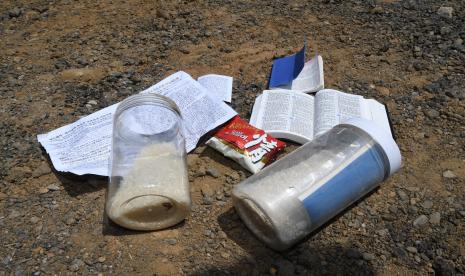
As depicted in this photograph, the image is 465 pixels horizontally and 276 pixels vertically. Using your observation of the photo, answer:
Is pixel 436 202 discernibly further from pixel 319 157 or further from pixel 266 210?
pixel 266 210

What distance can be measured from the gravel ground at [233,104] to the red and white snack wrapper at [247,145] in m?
0.06

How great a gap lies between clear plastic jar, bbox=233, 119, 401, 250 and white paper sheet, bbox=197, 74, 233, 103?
67 cm

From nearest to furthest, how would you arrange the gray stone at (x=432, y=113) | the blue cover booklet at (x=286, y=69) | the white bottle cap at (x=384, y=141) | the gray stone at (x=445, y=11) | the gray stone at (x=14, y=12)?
1. the white bottle cap at (x=384, y=141)
2. the gray stone at (x=432, y=113)
3. the blue cover booklet at (x=286, y=69)
4. the gray stone at (x=445, y=11)
5. the gray stone at (x=14, y=12)

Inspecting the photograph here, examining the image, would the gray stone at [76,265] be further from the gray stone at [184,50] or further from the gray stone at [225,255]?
the gray stone at [184,50]

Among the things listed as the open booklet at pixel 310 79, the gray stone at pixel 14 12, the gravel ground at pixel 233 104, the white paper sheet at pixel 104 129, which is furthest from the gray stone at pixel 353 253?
the gray stone at pixel 14 12

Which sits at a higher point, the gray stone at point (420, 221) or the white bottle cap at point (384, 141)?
the white bottle cap at point (384, 141)

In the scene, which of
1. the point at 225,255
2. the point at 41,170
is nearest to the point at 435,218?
the point at 225,255

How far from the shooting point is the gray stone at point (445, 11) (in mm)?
2807

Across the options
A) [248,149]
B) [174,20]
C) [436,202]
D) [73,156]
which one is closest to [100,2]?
[174,20]

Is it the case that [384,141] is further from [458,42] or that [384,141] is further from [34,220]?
[458,42]

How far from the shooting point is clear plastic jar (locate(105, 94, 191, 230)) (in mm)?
1511

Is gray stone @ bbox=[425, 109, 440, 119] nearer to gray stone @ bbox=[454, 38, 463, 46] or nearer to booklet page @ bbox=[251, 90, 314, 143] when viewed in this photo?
booklet page @ bbox=[251, 90, 314, 143]

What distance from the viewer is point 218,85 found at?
228 cm

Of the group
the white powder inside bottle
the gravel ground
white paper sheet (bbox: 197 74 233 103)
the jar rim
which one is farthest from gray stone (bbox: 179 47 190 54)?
the white powder inside bottle
